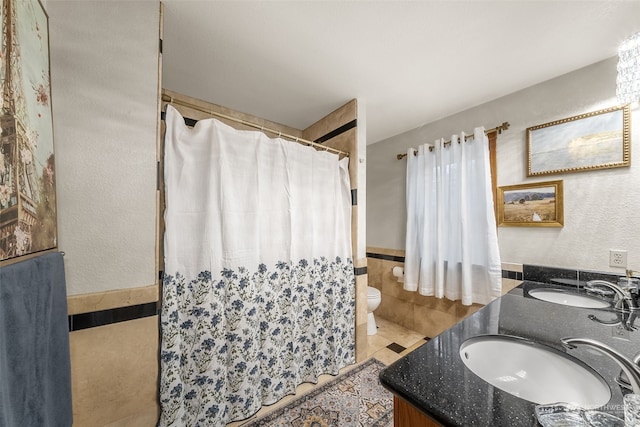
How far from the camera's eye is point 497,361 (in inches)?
29.8

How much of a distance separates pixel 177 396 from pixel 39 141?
3.84 feet

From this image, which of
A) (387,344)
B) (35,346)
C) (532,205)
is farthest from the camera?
(387,344)

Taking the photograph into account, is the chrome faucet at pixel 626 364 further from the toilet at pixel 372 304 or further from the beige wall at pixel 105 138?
the toilet at pixel 372 304

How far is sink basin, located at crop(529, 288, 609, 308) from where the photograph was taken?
1195 millimetres

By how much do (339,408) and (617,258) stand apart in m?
1.87

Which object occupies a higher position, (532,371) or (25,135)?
(25,135)

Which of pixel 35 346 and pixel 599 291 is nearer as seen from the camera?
pixel 35 346

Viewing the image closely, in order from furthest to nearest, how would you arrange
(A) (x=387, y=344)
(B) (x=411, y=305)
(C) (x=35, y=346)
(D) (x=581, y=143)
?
(B) (x=411, y=305) < (A) (x=387, y=344) < (D) (x=581, y=143) < (C) (x=35, y=346)

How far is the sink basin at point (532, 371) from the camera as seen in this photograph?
611 millimetres

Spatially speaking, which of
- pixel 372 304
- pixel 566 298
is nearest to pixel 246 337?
pixel 372 304

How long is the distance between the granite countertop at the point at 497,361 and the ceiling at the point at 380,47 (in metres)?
1.42

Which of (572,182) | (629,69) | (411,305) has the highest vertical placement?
(629,69)

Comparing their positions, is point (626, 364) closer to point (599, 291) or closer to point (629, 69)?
point (599, 291)

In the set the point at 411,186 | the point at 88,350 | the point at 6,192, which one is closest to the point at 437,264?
the point at 411,186
